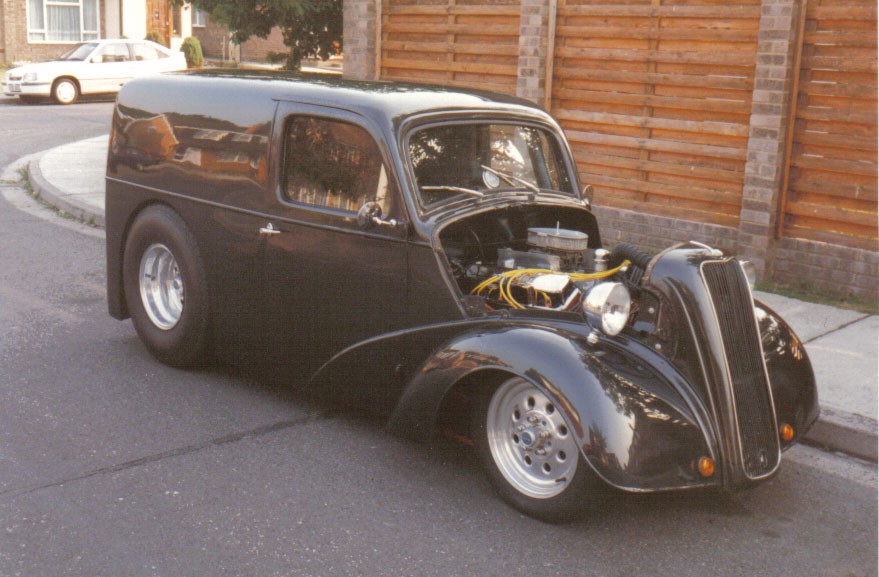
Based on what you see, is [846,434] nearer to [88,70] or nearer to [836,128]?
[836,128]

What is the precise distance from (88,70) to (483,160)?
809 inches

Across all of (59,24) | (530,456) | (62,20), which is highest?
(62,20)

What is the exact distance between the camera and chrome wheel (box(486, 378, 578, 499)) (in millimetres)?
4066

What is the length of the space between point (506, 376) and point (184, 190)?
2.38m

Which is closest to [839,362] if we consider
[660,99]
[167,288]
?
[660,99]

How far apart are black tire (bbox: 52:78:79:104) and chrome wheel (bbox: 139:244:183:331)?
1878cm

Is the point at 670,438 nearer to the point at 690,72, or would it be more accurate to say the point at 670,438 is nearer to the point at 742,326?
the point at 742,326

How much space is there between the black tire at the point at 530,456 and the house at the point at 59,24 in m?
29.6

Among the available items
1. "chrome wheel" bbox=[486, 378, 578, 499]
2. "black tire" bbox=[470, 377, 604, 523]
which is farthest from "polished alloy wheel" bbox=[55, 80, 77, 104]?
"chrome wheel" bbox=[486, 378, 578, 499]

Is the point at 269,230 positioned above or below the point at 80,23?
below

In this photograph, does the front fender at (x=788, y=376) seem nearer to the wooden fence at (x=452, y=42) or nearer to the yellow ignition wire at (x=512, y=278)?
the yellow ignition wire at (x=512, y=278)

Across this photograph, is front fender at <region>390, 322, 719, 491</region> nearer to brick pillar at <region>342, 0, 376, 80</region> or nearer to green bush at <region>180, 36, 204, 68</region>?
brick pillar at <region>342, 0, 376, 80</region>

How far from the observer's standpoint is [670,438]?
3.86 metres

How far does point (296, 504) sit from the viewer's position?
13.9 feet
